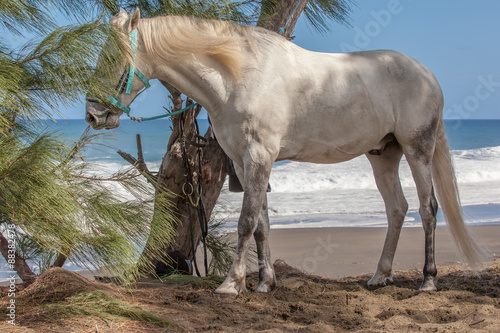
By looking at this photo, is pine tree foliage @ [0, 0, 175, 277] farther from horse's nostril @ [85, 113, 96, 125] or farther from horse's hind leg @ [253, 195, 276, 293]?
horse's hind leg @ [253, 195, 276, 293]

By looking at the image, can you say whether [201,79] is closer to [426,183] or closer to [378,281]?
[426,183]

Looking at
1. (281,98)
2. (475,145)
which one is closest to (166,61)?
(281,98)

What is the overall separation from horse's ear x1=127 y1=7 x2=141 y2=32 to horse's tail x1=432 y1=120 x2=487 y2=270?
2320 mm

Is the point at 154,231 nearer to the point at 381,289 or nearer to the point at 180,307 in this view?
the point at 180,307

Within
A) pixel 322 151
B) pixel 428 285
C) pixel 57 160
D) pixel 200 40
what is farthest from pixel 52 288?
pixel 428 285

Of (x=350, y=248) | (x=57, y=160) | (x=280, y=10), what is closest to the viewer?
(x=57, y=160)

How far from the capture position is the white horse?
9.76 ft

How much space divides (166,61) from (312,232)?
4.73m

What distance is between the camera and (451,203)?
3.76 metres

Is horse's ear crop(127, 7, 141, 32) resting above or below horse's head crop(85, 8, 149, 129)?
above

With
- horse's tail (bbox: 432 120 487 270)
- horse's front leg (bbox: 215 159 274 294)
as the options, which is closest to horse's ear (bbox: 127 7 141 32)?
horse's front leg (bbox: 215 159 274 294)

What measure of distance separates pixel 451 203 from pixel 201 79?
2.10m

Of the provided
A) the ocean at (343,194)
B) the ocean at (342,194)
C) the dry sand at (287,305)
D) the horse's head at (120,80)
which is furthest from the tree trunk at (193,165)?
the horse's head at (120,80)

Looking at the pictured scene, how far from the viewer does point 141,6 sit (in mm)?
3672
